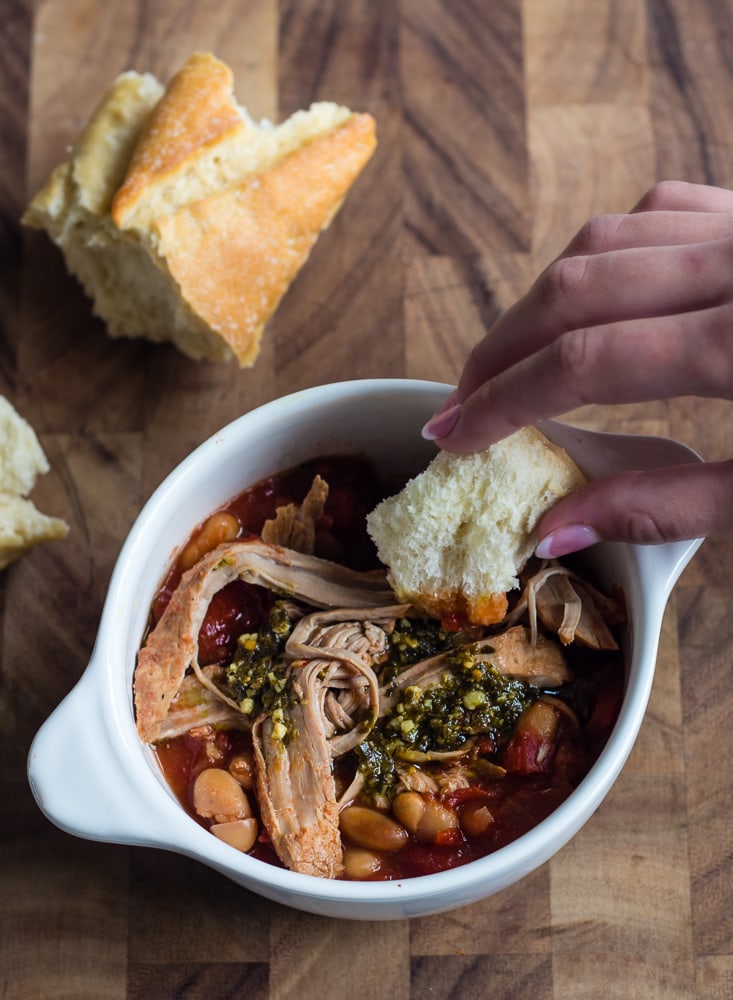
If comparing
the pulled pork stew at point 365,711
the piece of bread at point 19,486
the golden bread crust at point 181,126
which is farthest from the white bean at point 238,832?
the golden bread crust at point 181,126

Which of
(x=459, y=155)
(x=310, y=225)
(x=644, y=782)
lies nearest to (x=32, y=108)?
(x=310, y=225)

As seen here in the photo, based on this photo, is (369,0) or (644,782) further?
(369,0)

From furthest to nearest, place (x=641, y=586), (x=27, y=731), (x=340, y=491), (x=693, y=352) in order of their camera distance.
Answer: (x=27, y=731) < (x=340, y=491) < (x=641, y=586) < (x=693, y=352)

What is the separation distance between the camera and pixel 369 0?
2.84 meters

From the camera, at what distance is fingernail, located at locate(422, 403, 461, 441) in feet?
6.45

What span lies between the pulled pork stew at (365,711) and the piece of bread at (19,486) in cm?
49

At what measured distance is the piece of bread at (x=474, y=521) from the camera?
1961mm

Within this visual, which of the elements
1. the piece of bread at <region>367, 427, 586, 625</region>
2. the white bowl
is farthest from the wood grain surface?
the piece of bread at <region>367, 427, 586, 625</region>

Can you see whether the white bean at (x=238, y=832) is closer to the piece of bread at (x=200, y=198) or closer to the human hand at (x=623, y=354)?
the human hand at (x=623, y=354)

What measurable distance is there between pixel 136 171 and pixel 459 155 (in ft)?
2.47

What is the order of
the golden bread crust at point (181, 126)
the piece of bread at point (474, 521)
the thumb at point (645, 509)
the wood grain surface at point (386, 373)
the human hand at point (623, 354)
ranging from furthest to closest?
the golden bread crust at point (181, 126), the wood grain surface at point (386, 373), the piece of bread at point (474, 521), the thumb at point (645, 509), the human hand at point (623, 354)

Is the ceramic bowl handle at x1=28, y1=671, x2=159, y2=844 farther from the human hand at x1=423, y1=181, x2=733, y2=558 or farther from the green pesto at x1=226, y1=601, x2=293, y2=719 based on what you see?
the human hand at x1=423, y1=181, x2=733, y2=558

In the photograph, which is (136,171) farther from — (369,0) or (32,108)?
(369,0)

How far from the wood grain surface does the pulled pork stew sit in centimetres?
42
